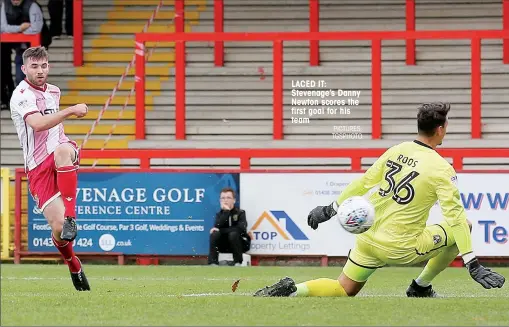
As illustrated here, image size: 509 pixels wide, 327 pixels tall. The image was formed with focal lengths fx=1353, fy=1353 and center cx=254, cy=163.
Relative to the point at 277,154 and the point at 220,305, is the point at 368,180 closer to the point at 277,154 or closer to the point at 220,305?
the point at 220,305

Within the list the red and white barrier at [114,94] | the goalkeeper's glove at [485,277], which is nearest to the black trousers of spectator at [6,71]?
the red and white barrier at [114,94]

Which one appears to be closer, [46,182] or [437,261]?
[437,261]

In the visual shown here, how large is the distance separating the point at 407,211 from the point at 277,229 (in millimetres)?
6308

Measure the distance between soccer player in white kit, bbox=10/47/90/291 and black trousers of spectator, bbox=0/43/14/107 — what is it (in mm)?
8812

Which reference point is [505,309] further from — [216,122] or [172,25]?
[172,25]

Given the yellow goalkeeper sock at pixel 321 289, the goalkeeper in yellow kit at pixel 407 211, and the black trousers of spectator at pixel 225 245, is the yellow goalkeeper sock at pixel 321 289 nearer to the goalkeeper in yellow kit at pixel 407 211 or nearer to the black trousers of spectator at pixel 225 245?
the goalkeeper in yellow kit at pixel 407 211

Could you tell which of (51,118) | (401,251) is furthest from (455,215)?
(51,118)

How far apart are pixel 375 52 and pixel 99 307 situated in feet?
28.0

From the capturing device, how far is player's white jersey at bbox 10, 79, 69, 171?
981cm

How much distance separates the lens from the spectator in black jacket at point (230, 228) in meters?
14.9

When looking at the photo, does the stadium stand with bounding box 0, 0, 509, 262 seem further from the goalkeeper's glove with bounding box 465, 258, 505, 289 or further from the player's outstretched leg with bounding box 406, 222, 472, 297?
the goalkeeper's glove with bounding box 465, 258, 505, 289

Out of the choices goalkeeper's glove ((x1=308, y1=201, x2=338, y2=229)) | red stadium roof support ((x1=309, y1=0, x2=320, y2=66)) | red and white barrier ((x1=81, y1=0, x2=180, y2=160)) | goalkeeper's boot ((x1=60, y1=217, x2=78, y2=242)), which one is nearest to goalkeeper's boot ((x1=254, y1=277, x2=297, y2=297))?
goalkeeper's glove ((x1=308, y1=201, x2=338, y2=229))

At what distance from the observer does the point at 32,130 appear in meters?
10.0

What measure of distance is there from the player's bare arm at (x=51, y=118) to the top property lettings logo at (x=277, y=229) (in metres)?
5.79
